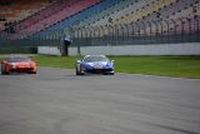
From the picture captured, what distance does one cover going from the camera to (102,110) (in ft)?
49.1

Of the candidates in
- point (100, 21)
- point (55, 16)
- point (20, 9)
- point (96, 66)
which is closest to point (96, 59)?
point (96, 66)

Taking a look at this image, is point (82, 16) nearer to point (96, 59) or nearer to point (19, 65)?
point (19, 65)

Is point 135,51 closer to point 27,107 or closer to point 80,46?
point 80,46

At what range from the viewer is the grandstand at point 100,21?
175 ft

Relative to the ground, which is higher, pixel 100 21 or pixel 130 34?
pixel 100 21

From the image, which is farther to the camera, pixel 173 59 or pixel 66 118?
pixel 173 59

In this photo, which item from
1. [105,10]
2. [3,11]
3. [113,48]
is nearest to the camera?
[113,48]

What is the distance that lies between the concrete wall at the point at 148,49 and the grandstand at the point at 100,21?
0.45 metres

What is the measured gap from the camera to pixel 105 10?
249ft

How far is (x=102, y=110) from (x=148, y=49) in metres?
39.2

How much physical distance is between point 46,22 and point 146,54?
3448cm

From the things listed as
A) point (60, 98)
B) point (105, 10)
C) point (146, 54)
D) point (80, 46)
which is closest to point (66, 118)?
point (60, 98)

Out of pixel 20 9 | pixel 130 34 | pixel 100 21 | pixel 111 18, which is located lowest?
pixel 130 34

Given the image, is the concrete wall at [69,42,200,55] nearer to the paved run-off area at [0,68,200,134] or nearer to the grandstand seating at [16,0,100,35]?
the grandstand seating at [16,0,100,35]
